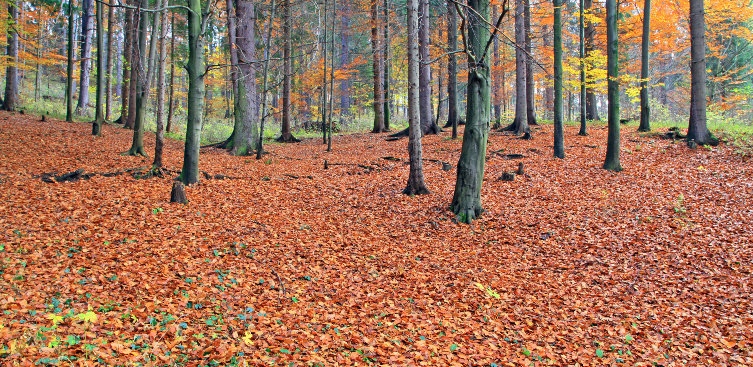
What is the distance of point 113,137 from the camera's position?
14281 millimetres

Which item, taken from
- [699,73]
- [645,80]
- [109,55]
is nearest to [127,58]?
[109,55]

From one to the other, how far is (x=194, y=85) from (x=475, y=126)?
598 centimetres

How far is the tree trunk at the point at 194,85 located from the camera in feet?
27.1

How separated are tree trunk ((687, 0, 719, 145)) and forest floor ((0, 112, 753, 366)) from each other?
5.88ft

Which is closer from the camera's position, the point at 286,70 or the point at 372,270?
the point at 372,270

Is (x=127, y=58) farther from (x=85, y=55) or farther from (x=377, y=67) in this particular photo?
(x=377, y=67)

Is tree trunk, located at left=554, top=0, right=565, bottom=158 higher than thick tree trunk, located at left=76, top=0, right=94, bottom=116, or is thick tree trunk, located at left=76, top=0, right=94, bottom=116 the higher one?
thick tree trunk, located at left=76, top=0, right=94, bottom=116

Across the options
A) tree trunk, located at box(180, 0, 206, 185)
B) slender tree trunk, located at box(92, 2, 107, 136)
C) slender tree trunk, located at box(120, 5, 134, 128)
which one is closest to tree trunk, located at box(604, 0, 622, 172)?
tree trunk, located at box(180, 0, 206, 185)

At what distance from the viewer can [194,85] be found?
8.30 metres

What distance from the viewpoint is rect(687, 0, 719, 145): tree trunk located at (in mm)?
11656

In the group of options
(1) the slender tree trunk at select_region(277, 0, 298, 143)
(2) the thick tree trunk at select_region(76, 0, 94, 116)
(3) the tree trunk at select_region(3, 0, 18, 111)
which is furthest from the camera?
(2) the thick tree trunk at select_region(76, 0, 94, 116)

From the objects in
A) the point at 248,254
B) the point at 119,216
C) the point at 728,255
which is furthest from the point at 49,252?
the point at 728,255

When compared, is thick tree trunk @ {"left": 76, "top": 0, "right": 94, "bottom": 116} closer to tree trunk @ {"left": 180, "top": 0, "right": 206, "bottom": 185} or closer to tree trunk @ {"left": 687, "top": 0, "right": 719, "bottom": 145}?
tree trunk @ {"left": 180, "top": 0, "right": 206, "bottom": 185}

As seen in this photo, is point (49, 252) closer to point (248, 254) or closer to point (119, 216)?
point (119, 216)
